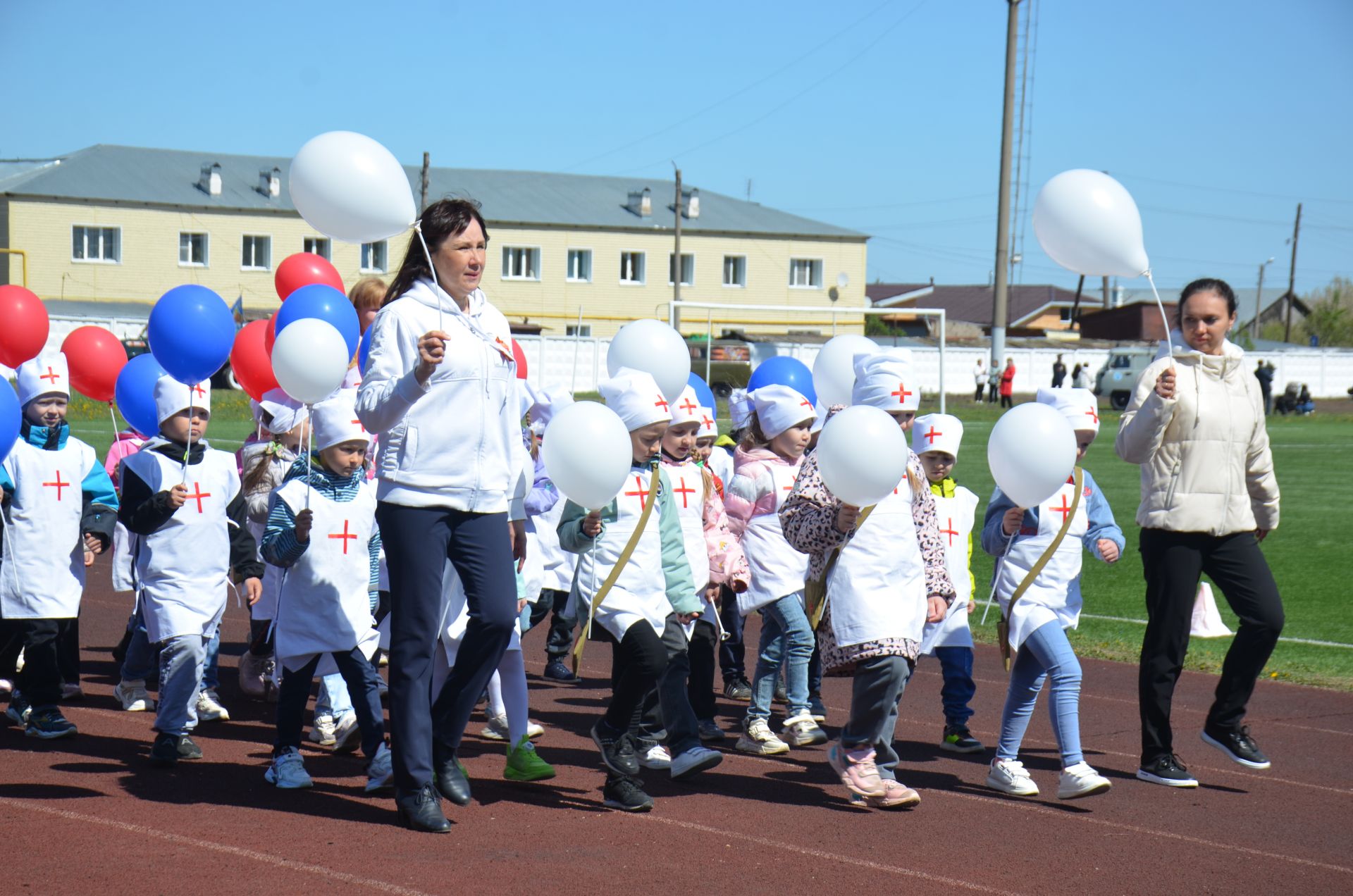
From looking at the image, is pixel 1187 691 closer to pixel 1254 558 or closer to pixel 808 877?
pixel 1254 558

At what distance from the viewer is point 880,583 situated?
5.76m

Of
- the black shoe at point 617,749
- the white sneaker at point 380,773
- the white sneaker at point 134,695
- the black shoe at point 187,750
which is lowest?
the white sneaker at point 134,695

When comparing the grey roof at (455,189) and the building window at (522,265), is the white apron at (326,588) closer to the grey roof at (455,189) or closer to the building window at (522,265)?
the grey roof at (455,189)

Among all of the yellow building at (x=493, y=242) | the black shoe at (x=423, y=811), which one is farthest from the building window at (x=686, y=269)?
the black shoe at (x=423, y=811)

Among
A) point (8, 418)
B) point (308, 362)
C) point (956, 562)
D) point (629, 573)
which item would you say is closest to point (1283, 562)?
point (956, 562)

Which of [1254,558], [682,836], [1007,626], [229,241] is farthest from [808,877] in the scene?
[229,241]

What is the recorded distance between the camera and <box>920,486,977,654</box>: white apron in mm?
7023

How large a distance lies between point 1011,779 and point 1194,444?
161cm

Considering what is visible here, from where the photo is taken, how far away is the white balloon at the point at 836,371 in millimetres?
8445

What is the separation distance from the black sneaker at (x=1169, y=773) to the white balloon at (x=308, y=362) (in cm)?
379

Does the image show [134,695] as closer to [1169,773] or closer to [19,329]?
[19,329]

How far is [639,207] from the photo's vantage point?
210 feet

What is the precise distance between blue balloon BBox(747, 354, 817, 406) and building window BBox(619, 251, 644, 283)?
53911 millimetres

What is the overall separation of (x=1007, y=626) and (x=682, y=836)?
185cm
